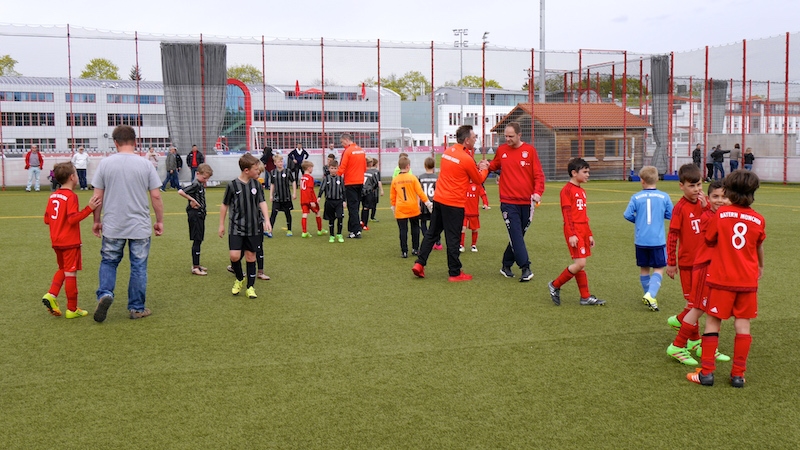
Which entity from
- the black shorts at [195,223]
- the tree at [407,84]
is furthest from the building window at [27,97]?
the black shorts at [195,223]

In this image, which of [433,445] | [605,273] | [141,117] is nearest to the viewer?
[433,445]

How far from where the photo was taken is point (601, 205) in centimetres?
1861

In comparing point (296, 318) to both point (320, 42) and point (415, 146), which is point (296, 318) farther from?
point (415, 146)

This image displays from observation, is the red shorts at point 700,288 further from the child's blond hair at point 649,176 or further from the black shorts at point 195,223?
the black shorts at point 195,223

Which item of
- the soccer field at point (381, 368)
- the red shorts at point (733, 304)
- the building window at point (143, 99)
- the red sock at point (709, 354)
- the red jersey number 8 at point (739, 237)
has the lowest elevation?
the soccer field at point (381, 368)

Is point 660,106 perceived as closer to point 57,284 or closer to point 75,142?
point 75,142

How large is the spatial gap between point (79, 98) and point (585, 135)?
20.8m

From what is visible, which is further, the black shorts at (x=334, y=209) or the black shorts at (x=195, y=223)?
the black shorts at (x=334, y=209)

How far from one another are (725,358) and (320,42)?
24.0 meters

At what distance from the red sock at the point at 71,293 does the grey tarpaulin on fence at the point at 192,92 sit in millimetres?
19588

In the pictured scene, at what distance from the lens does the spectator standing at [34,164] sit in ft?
80.6

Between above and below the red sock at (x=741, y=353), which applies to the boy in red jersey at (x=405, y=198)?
above

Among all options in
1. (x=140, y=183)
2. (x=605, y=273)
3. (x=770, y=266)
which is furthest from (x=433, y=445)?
(x=770, y=266)

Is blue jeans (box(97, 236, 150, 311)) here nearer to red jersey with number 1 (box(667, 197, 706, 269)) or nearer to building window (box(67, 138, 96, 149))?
red jersey with number 1 (box(667, 197, 706, 269))
